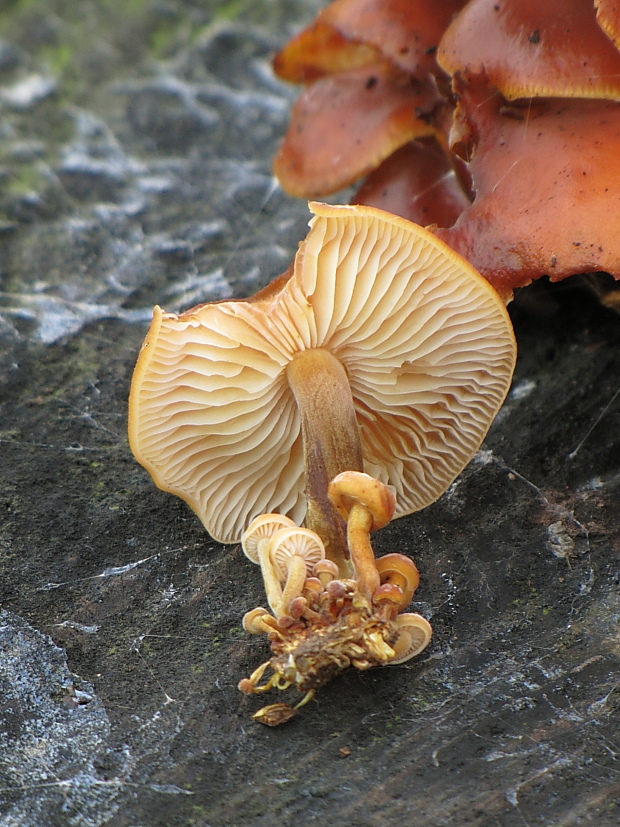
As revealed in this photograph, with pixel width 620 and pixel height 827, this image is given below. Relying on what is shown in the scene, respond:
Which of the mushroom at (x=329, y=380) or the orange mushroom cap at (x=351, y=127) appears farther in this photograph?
the orange mushroom cap at (x=351, y=127)

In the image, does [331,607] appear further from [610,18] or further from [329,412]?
[610,18]

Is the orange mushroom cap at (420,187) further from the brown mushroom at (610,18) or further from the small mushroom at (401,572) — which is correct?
the small mushroom at (401,572)

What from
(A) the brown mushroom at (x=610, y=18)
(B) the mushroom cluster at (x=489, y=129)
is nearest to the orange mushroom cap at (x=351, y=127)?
(B) the mushroom cluster at (x=489, y=129)

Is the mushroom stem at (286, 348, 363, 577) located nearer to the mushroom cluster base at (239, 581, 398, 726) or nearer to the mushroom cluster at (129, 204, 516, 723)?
the mushroom cluster at (129, 204, 516, 723)

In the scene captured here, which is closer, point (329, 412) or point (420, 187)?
point (329, 412)

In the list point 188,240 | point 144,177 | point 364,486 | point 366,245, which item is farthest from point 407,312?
point 144,177

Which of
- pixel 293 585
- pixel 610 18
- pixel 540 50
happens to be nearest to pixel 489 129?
pixel 540 50
